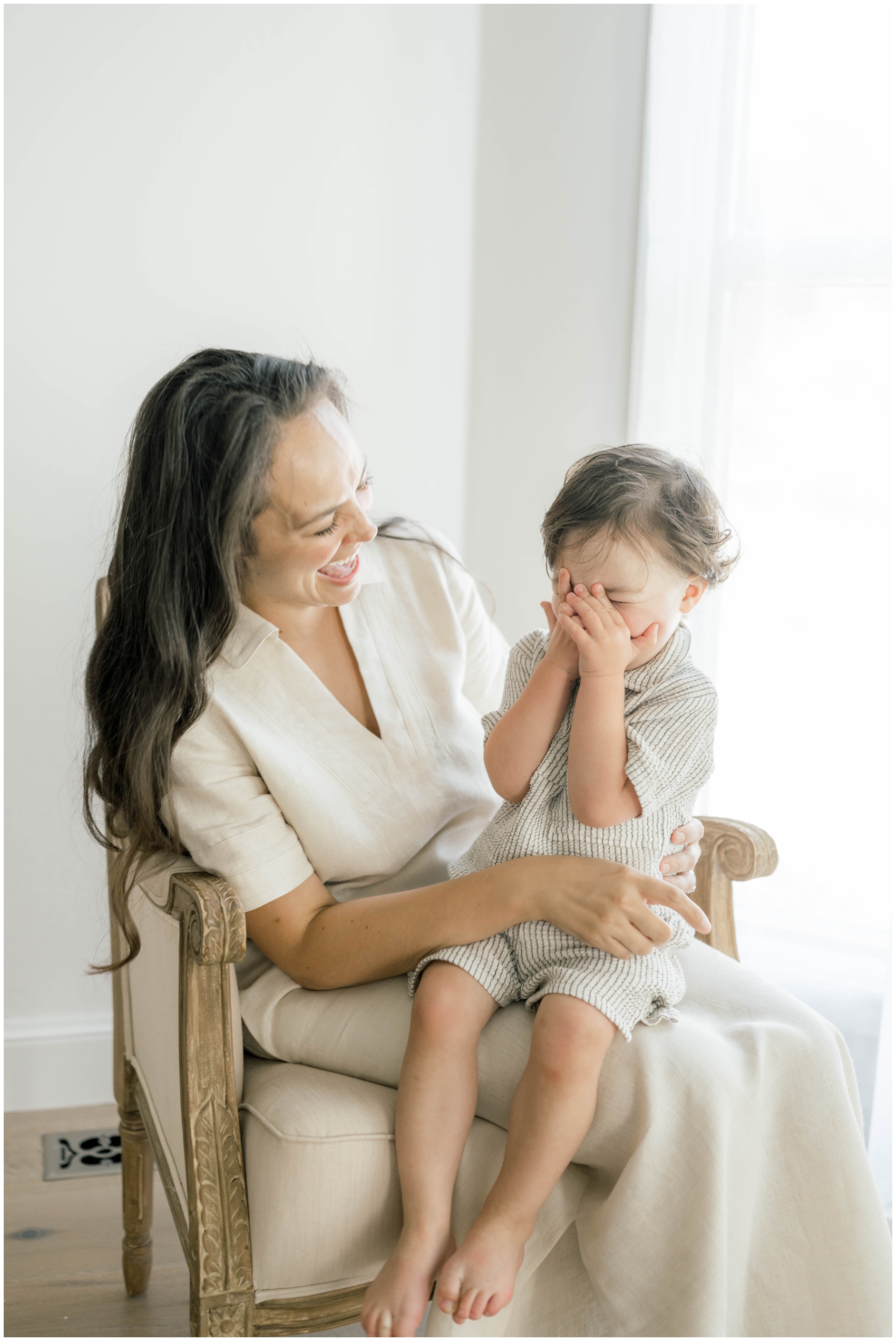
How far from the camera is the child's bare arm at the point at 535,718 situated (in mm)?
1312

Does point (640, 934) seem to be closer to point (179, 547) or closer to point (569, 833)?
point (569, 833)

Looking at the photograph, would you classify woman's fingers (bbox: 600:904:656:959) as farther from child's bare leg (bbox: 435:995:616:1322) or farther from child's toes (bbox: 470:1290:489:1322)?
child's toes (bbox: 470:1290:489:1322)

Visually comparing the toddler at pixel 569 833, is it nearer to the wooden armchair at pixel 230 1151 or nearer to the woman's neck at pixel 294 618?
the wooden armchair at pixel 230 1151

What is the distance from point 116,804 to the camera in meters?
1.42

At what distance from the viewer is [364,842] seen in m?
1.45

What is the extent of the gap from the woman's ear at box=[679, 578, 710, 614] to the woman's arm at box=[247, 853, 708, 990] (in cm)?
34

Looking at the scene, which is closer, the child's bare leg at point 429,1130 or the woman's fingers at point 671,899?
the child's bare leg at point 429,1130

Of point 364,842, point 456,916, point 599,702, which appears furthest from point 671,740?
point 364,842

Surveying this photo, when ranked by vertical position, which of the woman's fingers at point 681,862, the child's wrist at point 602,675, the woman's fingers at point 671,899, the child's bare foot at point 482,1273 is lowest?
the child's bare foot at point 482,1273

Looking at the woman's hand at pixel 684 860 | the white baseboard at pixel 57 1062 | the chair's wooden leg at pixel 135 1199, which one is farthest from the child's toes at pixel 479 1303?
the white baseboard at pixel 57 1062

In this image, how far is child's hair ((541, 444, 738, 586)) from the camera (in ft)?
4.08

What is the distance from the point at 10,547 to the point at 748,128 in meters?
1.76

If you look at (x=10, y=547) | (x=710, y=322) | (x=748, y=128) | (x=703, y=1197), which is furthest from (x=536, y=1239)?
(x=748, y=128)

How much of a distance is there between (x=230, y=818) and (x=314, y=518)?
0.39 metres
